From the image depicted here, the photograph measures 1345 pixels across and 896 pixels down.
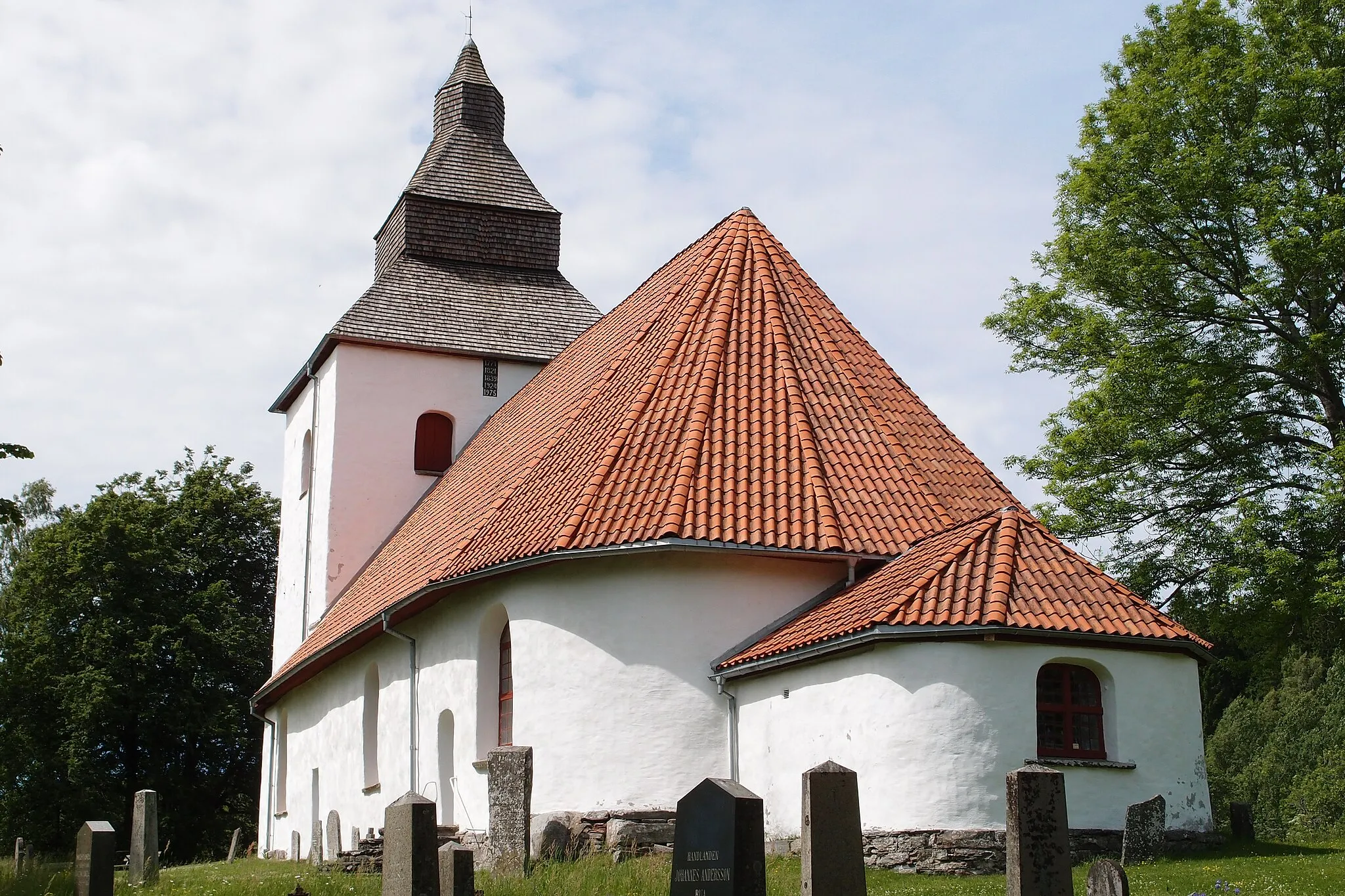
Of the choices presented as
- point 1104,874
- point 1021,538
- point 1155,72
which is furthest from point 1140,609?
point 1155,72

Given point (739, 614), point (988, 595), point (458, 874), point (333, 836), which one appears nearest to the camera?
point (458, 874)

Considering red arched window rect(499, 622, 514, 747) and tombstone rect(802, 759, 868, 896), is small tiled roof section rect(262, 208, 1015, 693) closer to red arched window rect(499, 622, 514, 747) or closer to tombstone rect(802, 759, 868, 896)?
red arched window rect(499, 622, 514, 747)

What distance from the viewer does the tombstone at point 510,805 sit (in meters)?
12.4

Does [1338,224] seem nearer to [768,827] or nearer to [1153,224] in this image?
[1153,224]

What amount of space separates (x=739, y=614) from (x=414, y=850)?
6.92 metres

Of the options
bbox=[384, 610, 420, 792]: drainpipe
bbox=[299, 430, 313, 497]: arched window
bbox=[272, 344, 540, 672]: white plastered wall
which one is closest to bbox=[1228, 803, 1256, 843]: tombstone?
bbox=[384, 610, 420, 792]: drainpipe

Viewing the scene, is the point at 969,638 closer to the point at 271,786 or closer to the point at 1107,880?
the point at 1107,880

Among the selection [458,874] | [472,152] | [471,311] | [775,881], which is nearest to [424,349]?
[471,311]

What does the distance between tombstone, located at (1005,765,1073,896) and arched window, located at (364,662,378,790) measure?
43.6 ft

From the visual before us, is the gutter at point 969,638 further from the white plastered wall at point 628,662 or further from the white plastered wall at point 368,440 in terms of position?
the white plastered wall at point 368,440

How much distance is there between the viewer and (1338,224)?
2131cm

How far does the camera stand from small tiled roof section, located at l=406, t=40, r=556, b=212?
29.2 meters

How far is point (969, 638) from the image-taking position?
13.4 meters

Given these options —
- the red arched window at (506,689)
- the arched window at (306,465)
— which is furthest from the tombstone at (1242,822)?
the arched window at (306,465)
